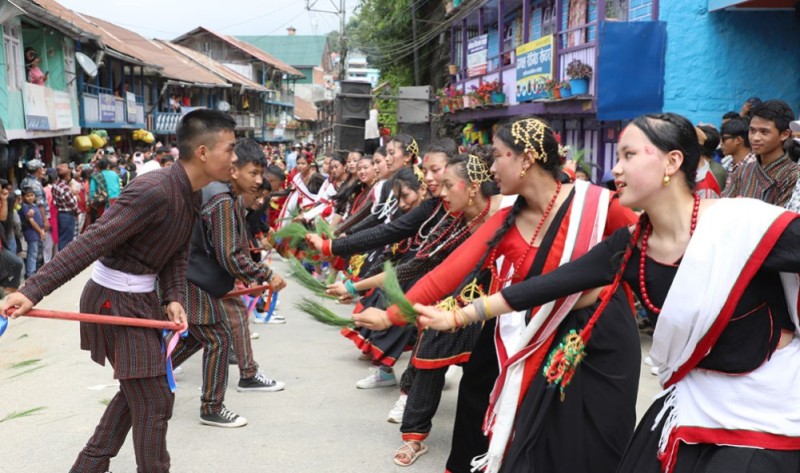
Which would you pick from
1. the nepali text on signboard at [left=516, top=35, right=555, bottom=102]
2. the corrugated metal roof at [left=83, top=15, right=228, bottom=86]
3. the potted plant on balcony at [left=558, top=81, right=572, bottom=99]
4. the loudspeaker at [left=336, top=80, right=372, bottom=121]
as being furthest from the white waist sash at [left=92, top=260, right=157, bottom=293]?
the corrugated metal roof at [left=83, top=15, right=228, bottom=86]

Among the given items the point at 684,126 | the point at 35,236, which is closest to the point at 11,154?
the point at 35,236

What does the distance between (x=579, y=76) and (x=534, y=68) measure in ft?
9.07

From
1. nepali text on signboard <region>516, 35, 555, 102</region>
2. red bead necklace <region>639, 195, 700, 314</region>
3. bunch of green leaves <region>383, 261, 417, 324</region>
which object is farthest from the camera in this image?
nepali text on signboard <region>516, 35, 555, 102</region>

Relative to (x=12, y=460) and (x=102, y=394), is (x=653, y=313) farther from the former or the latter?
(x=102, y=394)

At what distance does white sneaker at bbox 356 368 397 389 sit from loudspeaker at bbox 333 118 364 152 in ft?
59.5

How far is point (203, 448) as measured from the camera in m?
5.19

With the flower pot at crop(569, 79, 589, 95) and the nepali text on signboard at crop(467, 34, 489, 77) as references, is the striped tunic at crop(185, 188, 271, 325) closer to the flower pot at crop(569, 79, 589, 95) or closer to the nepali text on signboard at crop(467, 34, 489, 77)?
the flower pot at crop(569, 79, 589, 95)

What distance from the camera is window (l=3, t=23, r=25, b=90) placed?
17391mm

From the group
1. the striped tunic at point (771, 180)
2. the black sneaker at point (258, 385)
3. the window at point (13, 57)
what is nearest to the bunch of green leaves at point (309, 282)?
the black sneaker at point (258, 385)

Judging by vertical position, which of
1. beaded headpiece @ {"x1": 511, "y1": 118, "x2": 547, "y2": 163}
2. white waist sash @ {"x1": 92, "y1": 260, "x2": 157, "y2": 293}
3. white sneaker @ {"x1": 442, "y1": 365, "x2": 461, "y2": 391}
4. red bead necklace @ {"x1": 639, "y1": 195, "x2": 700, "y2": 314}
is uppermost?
beaded headpiece @ {"x1": 511, "y1": 118, "x2": 547, "y2": 163}

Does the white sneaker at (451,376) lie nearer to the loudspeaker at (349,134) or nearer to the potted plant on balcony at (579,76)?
the potted plant on balcony at (579,76)

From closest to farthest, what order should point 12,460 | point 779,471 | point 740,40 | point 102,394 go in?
point 779,471
point 12,460
point 102,394
point 740,40

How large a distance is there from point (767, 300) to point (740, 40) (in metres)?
9.88

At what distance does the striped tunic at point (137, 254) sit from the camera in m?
3.68
